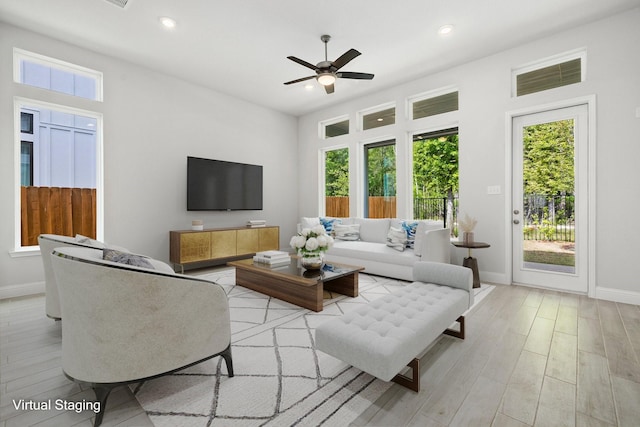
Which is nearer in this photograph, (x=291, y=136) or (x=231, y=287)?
(x=231, y=287)

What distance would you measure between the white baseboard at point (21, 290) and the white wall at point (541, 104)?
203 inches

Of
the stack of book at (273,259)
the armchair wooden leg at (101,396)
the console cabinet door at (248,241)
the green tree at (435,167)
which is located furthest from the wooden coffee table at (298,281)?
the green tree at (435,167)

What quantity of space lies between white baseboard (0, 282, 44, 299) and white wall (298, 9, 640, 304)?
5.16m

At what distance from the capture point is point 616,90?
317 centimetres

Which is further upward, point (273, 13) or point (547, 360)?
point (273, 13)

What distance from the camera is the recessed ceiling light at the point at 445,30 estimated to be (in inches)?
131

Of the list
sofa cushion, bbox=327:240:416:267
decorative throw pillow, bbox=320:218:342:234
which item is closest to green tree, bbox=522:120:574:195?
sofa cushion, bbox=327:240:416:267

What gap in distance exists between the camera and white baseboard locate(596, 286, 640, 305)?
3069mm

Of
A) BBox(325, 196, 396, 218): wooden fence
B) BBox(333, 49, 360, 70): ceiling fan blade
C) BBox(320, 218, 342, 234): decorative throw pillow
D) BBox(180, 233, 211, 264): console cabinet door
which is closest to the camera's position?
BBox(333, 49, 360, 70): ceiling fan blade

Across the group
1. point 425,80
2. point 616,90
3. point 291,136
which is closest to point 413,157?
point 425,80

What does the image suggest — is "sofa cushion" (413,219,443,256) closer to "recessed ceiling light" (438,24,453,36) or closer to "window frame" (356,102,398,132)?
"window frame" (356,102,398,132)

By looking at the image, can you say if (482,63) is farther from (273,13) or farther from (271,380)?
(271,380)

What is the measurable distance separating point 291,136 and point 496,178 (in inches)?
169

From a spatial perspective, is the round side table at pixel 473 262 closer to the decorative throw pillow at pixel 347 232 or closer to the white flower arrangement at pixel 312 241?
the decorative throw pillow at pixel 347 232
